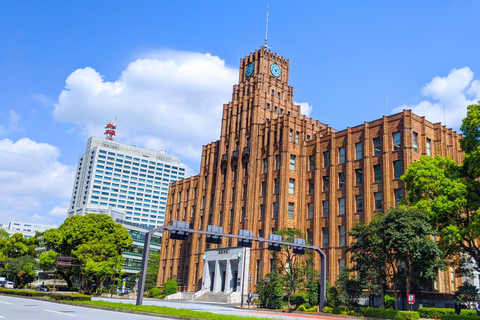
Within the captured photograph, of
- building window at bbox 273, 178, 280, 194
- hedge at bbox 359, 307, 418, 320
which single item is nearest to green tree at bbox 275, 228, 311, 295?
hedge at bbox 359, 307, 418, 320

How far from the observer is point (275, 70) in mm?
73000

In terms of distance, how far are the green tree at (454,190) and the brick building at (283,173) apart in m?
8.23

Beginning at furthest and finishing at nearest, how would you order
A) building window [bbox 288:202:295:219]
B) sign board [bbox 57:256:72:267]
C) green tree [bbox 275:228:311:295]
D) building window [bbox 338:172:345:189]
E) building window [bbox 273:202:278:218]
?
building window [bbox 273:202:278:218]
building window [bbox 288:202:295:219]
sign board [bbox 57:256:72:267]
building window [bbox 338:172:345:189]
green tree [bbox 275:228:311:295]

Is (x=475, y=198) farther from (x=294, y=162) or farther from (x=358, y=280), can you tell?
(x=294, y=162)

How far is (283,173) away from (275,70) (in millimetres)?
23320

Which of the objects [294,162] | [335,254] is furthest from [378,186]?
[294,162]

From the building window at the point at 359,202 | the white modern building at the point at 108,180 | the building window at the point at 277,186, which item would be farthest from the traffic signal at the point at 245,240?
the white modern building at the point at 108,180

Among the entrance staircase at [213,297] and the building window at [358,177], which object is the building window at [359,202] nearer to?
the building window at [358,177]

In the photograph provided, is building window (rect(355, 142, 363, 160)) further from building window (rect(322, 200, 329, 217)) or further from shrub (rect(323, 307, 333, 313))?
shrub (rect(323, 307, 333, 313))

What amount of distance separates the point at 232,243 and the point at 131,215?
142 m

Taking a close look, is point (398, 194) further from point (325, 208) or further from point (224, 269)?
point (224, 269)

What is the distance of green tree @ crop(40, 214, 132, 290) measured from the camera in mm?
59753

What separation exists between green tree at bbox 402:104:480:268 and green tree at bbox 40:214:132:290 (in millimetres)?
43108

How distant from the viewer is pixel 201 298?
197ft
